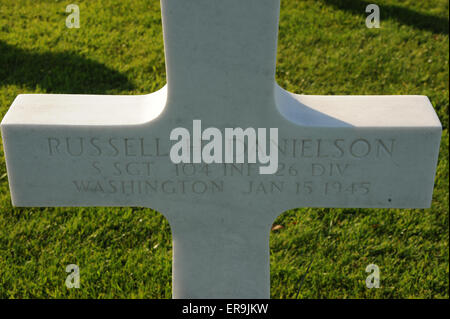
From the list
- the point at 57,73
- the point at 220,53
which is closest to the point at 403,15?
the point at 57,73

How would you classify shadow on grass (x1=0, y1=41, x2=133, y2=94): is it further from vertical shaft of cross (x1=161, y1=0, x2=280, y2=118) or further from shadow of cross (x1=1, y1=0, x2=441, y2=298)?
vertical shaft of cross (x1=161, y1=0, x2=280, y2=118)

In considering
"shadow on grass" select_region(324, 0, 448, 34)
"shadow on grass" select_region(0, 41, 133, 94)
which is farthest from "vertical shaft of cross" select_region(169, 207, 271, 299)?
"shadow on grass" select_region(324, 0, 448, 34)

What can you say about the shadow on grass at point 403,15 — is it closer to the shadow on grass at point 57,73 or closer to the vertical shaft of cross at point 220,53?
the shadow on grass at point 57,73

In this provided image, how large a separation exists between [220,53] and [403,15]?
4.67 meters

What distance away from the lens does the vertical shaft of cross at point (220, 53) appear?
5.58 ft

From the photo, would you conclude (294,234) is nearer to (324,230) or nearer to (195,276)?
(324,230)

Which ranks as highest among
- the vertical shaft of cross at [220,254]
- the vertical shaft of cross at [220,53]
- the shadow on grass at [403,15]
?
the vertical shaft of cross at [220,53]

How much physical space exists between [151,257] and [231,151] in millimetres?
1479

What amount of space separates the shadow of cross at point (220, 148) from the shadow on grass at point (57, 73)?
2.66 meters

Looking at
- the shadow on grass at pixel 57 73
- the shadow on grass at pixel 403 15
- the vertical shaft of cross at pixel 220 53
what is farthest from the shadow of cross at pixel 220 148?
the shadow on grass at pixel 403 15

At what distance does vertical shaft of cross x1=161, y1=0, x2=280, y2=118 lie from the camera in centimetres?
170

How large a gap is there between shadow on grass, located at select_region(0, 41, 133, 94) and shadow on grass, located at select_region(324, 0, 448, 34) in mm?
2599

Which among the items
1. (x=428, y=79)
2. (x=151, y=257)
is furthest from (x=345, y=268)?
(x=428, y=79)
